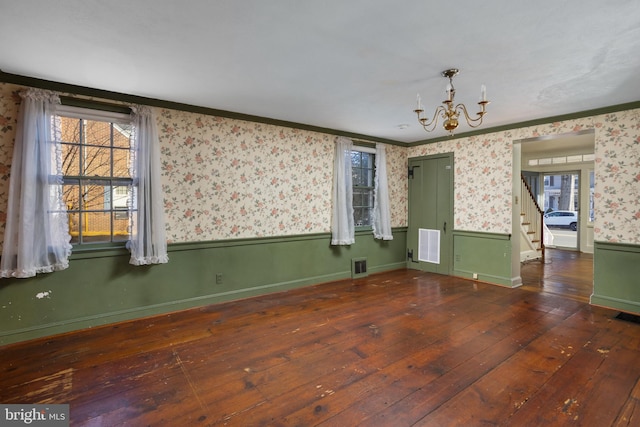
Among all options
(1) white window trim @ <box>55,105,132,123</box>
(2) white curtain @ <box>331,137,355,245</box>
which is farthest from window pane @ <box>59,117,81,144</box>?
(2) white curtain @ <box>331,137,355,245</box>

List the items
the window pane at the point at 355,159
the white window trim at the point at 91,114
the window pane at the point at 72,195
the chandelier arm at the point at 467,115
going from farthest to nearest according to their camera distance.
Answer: the window pane at the point at 355,159 < the window pane at the point at 72,195 < the white window trim at the point at 91,114 < the chandelier arm at the point at 467,115

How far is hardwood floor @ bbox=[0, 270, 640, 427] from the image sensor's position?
1912 millimetres

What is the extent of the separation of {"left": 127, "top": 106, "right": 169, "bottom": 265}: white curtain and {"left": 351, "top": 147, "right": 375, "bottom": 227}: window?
3073mm

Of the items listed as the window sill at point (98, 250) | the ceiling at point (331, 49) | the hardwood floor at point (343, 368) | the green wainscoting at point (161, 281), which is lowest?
the hardwood floor at point (343, 368)

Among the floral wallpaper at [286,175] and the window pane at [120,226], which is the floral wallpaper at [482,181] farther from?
the window pane at [120,226]

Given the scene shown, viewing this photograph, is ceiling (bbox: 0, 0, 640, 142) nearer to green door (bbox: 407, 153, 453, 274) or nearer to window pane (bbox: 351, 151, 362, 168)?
window pane (bbox: 351, 151, 362, 168)

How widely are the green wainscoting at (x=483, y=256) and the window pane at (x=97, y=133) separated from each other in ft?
16.7

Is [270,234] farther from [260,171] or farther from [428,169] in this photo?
[428,169]

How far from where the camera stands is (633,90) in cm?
319

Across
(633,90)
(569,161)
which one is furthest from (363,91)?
(569,161)

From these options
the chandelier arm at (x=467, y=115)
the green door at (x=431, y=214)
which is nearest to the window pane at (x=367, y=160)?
the green door at (x=431, y=214)

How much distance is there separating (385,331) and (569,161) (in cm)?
748

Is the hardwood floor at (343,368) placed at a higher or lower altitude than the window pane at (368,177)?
lower

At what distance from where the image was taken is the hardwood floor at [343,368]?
1.91 m
